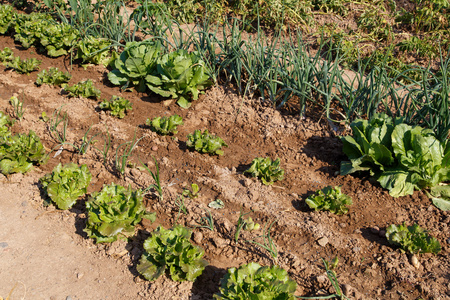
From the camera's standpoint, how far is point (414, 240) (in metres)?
2.51

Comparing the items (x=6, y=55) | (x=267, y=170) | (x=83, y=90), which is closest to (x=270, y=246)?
(x=267, y=170)

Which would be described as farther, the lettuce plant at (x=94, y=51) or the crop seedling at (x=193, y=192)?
the lettuce plant at (x=94, y=51)

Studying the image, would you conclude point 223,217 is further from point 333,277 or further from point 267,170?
point 333,277

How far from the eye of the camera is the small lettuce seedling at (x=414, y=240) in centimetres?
250

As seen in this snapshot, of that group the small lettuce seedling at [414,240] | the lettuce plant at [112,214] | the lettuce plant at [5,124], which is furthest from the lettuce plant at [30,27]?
the small lettuce seedling at [414,240]

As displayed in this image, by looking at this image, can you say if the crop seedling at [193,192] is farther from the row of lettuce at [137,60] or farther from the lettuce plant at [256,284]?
the row of lettuce at [137,60]

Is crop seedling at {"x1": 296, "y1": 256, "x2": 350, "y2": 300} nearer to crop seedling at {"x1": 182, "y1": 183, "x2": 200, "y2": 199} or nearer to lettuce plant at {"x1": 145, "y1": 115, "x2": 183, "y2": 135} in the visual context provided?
crop seedling at {"x1": 182, "y1": 183, "x2": 200, "y2": 199}

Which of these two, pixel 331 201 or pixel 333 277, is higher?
pixel 331 201

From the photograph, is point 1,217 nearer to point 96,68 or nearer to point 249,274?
point 249,274

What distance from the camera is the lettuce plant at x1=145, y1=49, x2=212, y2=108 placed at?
398 cm

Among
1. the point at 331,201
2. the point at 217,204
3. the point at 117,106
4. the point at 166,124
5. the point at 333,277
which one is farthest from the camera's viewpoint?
the point at 117,106

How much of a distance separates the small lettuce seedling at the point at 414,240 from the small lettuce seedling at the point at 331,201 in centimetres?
37

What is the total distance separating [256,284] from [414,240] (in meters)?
1.14

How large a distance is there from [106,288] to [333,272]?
4.57 ft
